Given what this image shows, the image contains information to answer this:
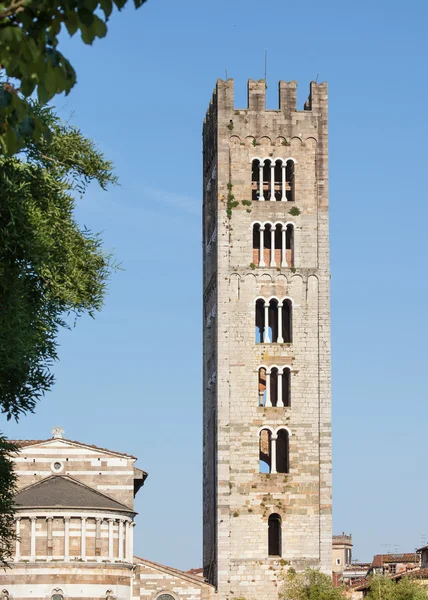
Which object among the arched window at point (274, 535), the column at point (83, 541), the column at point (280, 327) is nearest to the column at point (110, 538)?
the column at point (83, 541)

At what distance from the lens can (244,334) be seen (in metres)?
55.3

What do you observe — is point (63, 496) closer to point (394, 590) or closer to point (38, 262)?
point (394, 590)

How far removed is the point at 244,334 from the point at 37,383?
32521 millimetres

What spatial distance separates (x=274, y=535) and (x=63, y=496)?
382 inches

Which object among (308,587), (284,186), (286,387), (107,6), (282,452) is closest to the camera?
(107,6)

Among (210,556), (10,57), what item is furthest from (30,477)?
(10,57)

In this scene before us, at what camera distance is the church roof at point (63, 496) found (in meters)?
56.5

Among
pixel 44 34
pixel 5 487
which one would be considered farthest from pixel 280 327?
pixel 44 34

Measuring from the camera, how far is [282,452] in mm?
55875

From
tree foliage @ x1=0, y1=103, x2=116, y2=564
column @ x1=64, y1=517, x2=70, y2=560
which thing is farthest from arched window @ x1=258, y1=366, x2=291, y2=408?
tree foliage @ x1=0, y1=103, x2=116, y2=564

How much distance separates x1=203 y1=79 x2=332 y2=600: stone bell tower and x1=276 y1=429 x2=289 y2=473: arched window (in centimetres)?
5

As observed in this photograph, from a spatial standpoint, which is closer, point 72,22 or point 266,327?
point 72,22

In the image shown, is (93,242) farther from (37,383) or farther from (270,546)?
(270,546)

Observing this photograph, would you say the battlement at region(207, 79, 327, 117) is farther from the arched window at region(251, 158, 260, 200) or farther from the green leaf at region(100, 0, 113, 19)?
the green leaf at region(100, 0, 113, 19)
